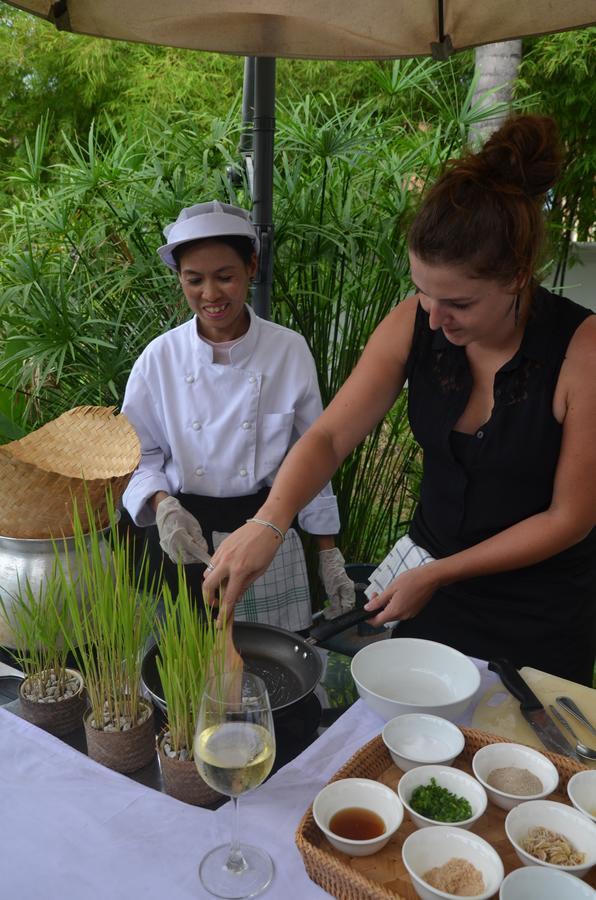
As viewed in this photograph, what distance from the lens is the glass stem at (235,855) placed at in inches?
40.4

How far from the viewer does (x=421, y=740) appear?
124 centimetres

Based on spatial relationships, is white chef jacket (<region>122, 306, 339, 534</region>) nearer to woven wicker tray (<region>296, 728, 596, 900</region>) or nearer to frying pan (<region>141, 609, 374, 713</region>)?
frying pan (<region>141, 609, 374, 713</region>)

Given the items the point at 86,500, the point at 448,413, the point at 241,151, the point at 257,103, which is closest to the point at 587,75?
the point at 241,151

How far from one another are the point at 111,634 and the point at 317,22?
197cm

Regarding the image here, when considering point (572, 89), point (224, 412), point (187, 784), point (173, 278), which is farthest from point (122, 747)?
point (572, 89)

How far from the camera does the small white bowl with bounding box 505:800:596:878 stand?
1.02 metres

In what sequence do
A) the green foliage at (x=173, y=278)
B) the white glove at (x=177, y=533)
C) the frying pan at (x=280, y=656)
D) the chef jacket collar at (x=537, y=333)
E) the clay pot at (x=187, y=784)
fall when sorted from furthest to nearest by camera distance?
the green foliage at (x=173, y=278) < the white glove at (x=177, y=533) < the chef jacket collar at (x=537, y=333) < the frying pan at (x=280, y=656) < the clay pot at (x=187, y=784)

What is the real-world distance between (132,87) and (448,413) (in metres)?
6.57

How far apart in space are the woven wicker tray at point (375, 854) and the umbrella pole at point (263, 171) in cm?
202

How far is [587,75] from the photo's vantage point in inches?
216

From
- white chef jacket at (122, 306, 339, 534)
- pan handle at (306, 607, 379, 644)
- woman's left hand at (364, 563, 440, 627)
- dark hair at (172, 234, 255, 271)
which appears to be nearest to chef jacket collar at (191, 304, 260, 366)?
white chef jacket at (122, 306, 339, 534)

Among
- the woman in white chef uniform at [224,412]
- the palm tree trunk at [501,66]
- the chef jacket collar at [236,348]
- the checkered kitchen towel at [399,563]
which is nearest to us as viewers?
the checkered kitchen towel at [399,563]

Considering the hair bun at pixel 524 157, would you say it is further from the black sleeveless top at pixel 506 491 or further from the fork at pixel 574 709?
the fork at pixel 574 709

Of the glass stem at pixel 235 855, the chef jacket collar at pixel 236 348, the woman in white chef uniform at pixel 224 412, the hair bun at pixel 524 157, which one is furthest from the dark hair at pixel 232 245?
the glass stem at pixel 235 855
